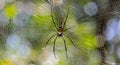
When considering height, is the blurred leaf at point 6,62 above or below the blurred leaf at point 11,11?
below

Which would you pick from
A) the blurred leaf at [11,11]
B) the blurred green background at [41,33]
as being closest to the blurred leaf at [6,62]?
the blurred green background at [41,33]

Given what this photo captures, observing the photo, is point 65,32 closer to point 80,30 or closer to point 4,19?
point 80,30

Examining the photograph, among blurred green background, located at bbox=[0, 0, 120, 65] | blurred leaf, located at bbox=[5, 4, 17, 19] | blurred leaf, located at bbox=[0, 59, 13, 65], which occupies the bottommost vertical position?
blurred leaf, located at bbox=[0, 59, 13, 65]

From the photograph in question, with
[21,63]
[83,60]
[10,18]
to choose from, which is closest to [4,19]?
[10,18]

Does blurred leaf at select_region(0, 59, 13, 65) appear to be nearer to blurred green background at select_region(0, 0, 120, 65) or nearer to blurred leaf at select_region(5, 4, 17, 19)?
blurred green background at select_region(0, 0, 120, 65)

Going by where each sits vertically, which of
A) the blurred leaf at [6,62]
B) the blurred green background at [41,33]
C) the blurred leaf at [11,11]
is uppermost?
the blurred leaf at [11,11]

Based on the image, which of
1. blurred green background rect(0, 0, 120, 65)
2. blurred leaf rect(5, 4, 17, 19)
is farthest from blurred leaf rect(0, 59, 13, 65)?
blurred leaf rect(5, 4, 17, 19)

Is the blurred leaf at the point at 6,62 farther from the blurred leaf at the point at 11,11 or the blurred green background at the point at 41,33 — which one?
the blurred leaf at the point at 11,11

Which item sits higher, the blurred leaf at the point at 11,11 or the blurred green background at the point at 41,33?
the blurred leaf at the point at 11,11

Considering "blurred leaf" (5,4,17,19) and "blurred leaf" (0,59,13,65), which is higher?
"blurred leaf" (5,4,17,19)

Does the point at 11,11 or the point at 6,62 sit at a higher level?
the point at 11,11

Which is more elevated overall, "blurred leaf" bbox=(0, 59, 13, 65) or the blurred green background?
the blurred green background
